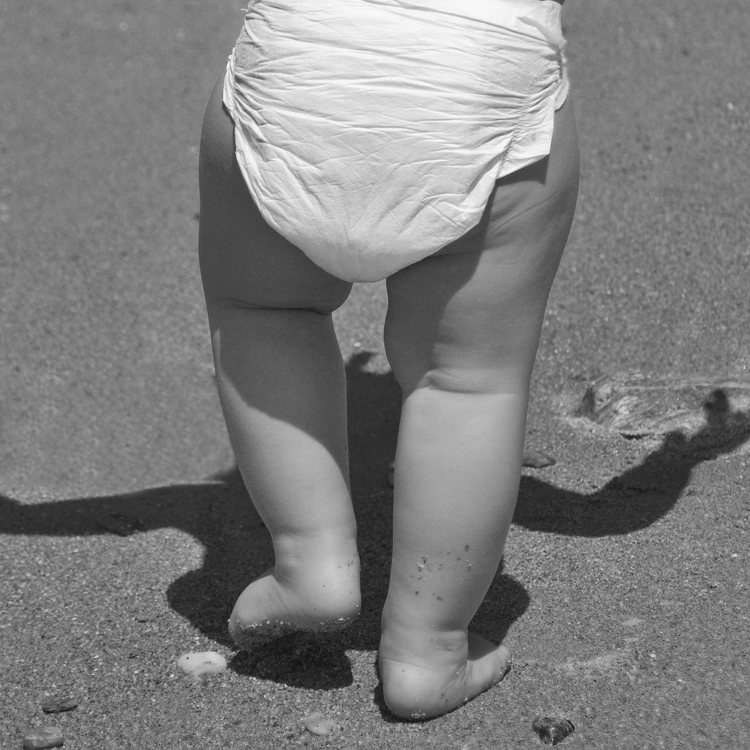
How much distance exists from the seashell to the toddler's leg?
14cm

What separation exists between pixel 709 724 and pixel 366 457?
125 cm

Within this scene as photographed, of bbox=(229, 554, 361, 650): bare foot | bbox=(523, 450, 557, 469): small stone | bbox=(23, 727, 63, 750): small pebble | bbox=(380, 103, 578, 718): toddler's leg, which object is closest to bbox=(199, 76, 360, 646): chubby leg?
bbox=(229, 554, 361, 650): bare foot

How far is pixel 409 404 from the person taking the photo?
55.4 inches

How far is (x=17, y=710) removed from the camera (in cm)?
157

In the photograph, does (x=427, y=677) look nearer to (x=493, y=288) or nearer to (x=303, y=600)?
(x=303, y=600)

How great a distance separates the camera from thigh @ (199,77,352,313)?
4.50 ft

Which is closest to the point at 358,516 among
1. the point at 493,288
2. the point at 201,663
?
the point at 201,663

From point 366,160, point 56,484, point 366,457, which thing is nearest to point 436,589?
point 366,160

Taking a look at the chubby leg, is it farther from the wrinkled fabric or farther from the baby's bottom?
the wrinkled fabric

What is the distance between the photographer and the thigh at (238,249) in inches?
53.9

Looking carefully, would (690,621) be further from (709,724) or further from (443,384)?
(443,384)

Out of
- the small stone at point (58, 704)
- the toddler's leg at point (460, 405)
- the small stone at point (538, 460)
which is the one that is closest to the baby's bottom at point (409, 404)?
the toddler's leg at point (460, 405)

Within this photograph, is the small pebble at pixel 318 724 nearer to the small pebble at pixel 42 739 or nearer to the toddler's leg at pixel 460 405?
the toddler's leg at pixel 460 405

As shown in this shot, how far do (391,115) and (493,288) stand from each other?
259 mm
